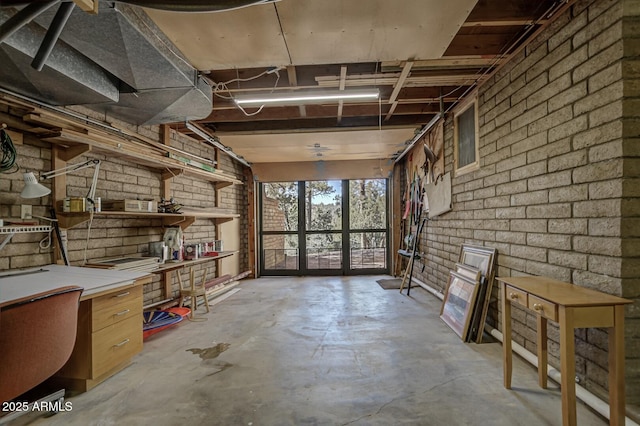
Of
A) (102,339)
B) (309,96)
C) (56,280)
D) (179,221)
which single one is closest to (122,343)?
(102,339)

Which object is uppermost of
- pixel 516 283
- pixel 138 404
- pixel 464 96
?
pixel 464 96

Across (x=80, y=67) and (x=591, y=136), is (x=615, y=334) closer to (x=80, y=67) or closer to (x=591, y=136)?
(x=591, y=136)

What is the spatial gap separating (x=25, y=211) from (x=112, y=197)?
0.85 metres

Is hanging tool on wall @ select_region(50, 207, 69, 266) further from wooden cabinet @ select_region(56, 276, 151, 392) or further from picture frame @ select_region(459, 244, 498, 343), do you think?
picture frame @ select_region(459, 244, 498, 343)

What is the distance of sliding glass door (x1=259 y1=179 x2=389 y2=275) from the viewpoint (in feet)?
19.9

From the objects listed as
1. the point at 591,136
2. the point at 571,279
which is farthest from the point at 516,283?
the point at 591,136

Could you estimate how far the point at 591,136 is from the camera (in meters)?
1.75

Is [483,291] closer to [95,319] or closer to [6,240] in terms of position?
[95,319]

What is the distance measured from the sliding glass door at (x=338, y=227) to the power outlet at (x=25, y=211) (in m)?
4.32

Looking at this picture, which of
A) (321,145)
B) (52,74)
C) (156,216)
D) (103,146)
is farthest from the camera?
(321,145)

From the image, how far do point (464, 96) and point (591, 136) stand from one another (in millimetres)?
1829

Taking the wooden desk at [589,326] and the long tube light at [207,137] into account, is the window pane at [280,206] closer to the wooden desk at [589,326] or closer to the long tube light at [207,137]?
the long tube light at [207,137]

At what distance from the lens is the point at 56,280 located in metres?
1.92

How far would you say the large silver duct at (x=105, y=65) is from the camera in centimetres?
161
